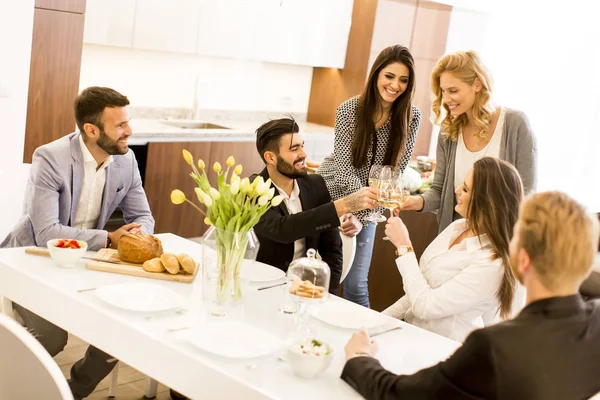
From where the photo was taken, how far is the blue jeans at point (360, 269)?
359 cm

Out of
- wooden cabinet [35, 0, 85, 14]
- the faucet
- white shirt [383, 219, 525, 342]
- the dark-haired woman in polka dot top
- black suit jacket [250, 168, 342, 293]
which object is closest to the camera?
white shirt [383, 219, 525, 342]

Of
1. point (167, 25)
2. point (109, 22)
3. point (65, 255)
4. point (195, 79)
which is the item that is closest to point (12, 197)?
point (65, 255)

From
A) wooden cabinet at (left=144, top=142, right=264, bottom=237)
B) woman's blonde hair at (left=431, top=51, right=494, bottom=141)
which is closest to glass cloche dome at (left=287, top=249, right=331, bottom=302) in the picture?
woman's blonde hair at (left=431, top=51, right=494, bottom=141)

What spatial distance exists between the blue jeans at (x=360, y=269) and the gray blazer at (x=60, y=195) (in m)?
0.97

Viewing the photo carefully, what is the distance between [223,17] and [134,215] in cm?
284

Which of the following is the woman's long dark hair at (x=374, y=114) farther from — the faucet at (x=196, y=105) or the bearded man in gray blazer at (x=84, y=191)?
the faucet at (x=196, y=105)

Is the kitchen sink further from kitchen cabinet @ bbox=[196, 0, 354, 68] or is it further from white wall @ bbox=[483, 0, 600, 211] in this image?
white wall @ bbox=[483, 0, 600, 211]

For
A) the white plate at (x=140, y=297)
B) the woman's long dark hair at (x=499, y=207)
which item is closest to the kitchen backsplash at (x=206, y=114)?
the woman's long dark hair at (x=499, y=207)

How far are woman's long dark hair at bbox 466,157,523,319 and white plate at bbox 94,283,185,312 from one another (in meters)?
0.95

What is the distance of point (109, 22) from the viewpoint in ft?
16.3

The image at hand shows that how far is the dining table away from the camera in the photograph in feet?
6.19

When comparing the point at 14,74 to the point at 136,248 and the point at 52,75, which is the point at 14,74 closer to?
the point at 52,75

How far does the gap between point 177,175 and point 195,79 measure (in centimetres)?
104

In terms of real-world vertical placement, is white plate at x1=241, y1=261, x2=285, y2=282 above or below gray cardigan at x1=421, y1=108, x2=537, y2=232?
below
